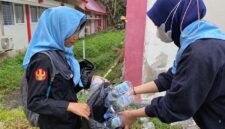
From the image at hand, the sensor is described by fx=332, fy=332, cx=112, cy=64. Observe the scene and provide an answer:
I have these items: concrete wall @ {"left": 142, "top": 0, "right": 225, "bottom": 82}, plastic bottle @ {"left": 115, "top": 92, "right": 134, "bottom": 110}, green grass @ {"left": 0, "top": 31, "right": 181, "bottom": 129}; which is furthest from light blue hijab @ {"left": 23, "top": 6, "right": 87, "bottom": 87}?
concrete wall @ {"left": 142, "top": 0, "right": 225, "bottom": 82}

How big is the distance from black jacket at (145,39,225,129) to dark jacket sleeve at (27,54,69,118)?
2.24 feet

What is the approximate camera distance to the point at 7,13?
11891mm

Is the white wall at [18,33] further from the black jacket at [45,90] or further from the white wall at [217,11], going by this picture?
the black jacket at [45,90]

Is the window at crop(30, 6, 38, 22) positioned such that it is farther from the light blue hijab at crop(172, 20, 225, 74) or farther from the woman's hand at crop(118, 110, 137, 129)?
the light blue hijab at crop(172, 20, 225, 74)

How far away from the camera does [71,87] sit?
8.06ft

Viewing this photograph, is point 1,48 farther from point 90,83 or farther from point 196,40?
point 196,40

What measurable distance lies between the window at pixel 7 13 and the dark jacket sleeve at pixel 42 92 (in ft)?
32.3

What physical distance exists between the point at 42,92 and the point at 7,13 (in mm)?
10386

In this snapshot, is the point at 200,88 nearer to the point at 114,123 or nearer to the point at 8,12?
the point at 114,123

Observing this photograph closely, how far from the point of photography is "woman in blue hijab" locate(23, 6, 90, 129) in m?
2.26

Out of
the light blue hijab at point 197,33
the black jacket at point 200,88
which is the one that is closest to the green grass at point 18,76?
the black jacket at point 200,88

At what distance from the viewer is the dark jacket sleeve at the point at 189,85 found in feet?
6.18

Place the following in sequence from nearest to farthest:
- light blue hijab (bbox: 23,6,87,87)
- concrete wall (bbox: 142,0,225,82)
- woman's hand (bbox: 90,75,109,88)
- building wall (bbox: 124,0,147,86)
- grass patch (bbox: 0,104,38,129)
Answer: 1. light blue hijab (bbox: 23,6,87,87)
2. woman's hand (bbox: 90,75,109,88)
3. grass patch (bbox: 0,104,38,129)
4. concrete wall (bbox: 142,0,225,82)
5. building wall (bbox: 124,0,147,86)

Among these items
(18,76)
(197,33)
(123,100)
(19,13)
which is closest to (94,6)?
(19,13)
